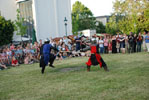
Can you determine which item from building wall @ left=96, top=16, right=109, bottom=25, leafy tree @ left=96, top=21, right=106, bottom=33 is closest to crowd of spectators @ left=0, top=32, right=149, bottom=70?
leafy tree @ left=96, top=21, right=106, bottom=33

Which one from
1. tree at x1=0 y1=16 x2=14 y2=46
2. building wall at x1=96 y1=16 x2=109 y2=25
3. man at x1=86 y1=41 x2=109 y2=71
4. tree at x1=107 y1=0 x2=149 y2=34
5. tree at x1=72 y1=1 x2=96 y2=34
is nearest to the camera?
man at x1=86 y1=41 x2=109 y2=71

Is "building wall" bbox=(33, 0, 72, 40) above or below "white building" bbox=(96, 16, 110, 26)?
below

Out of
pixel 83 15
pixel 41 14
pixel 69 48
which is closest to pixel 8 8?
pixel 41 14

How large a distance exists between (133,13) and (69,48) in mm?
17730

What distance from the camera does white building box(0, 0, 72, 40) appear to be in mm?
30219

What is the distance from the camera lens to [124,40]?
1694cm

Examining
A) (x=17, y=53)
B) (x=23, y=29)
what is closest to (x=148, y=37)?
(x=17, y=53)

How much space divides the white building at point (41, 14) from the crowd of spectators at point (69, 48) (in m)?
12.5

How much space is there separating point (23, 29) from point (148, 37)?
1750cm

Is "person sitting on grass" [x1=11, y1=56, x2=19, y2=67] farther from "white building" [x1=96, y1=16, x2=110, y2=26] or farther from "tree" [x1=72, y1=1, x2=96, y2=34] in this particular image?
"white building" [x1=96, y1=16, x2=110, y2=26]

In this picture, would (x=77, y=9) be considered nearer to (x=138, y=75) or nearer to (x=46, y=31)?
(x=46, y=31)

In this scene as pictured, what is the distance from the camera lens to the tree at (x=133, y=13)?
2988 cm

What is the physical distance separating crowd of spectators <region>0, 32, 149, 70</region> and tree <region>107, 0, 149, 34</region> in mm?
14473

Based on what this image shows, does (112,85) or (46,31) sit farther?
(46,31)
